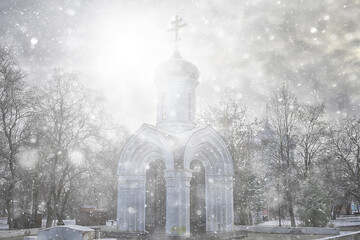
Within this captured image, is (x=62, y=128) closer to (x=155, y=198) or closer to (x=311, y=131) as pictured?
(x=155, y=198)

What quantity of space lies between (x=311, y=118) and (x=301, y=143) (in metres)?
1.84

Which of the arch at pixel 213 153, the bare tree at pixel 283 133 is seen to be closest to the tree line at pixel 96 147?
the bare tree at pixel 283 133

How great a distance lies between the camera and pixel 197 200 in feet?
47.6

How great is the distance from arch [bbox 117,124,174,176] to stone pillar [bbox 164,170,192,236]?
1.37 metres

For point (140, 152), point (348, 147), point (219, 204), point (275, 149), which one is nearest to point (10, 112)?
point (140, 152)

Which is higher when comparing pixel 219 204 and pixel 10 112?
pixel 10 112

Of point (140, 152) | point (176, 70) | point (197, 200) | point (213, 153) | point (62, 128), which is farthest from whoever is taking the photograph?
point (62, 128)

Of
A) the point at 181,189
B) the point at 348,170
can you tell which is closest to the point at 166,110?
the point at 181,189

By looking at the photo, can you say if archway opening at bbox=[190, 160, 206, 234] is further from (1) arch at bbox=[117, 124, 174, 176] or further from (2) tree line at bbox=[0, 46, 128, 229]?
(2) tree line at bbox=[0, 46, 128, 229]

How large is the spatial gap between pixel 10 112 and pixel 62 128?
2.84 metres

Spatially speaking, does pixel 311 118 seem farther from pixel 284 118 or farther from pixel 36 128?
pixel 36 128

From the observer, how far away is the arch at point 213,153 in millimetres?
14172

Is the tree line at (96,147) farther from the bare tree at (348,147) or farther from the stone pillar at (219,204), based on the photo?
the stone pillar at (219,204)

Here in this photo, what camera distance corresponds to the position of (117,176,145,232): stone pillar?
13852 millimetres
